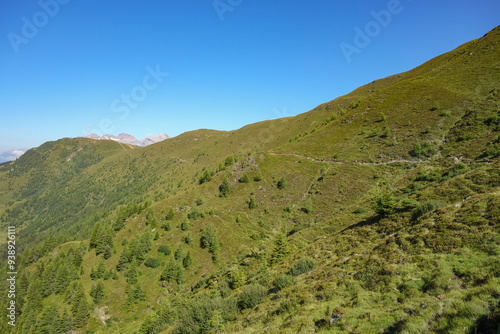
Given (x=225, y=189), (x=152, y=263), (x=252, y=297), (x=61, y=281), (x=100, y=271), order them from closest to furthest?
(x=252, y=297) < (x=152, y=263) < (x=100, y=271) < (x=61, y=281) < (x=225, y=189)

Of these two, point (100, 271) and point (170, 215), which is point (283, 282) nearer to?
point (170, 215)

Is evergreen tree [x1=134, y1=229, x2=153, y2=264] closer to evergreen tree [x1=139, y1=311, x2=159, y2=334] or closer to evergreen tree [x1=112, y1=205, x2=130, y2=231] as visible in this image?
evergreen tree [x1=112, y1=205, x2=130, y2=231]

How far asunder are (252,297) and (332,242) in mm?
13802

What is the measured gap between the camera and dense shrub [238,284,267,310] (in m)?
21.6

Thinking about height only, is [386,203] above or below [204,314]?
above

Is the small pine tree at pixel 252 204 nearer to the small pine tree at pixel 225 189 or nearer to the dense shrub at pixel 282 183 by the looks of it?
the dense shrub at pixel 282 183

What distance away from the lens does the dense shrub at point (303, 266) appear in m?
24.1

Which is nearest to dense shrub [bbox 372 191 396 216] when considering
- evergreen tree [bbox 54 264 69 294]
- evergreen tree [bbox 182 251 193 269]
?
evergreen tree [bbox 182 251 193 269]

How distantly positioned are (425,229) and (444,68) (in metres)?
107

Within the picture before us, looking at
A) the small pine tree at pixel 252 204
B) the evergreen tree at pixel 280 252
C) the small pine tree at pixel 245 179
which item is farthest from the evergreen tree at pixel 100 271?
the evergreen tree at pixel 280 252

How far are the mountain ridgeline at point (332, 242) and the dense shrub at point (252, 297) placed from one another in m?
0.12

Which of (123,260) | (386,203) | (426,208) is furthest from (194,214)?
(426,208)

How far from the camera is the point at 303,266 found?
80.3 ft

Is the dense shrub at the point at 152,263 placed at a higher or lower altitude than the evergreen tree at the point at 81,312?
higher
